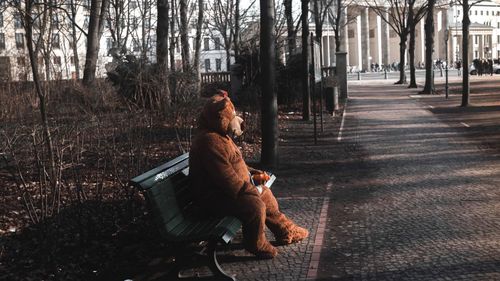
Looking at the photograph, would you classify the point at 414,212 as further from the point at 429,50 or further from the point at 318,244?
the point at 429,50

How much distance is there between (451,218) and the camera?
7.46 m

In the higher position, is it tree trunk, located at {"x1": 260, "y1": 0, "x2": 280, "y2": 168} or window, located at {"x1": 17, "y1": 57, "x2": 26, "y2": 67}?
window, located at {"x1": 17, "y1": 57, "x2": 26, "y2": 67}

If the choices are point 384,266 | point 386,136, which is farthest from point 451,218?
point 386,136

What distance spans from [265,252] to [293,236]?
0.62 metres

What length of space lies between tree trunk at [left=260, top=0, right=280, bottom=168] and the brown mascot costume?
208 inches

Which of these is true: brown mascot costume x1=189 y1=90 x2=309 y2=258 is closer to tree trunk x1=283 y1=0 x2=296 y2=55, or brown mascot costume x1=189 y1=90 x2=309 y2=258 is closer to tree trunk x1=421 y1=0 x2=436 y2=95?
tree trunk x1=283 y1=0 x2=296 y2=55

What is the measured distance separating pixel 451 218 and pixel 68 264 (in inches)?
172

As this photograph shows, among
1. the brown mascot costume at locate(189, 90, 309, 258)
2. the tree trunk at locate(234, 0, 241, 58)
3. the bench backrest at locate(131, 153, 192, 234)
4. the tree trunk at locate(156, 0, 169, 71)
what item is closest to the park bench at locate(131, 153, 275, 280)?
the bench backrest at locate(131, 153, 192, 234)

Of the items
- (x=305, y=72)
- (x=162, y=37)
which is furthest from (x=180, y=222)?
(x=162, y=37)

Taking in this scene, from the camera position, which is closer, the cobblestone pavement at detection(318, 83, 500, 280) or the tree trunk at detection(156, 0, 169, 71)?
the cobblestone pavement at detection(318, 83, 500, 280)

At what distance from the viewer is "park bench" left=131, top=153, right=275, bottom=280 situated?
5.21 metres

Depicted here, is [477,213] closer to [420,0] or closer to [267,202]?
[267,202]

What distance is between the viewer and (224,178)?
5.75 metres

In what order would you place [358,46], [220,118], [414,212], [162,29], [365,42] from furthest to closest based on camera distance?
[358,46] < [365,42] < [162,29] < [414,212] < [220,118]
